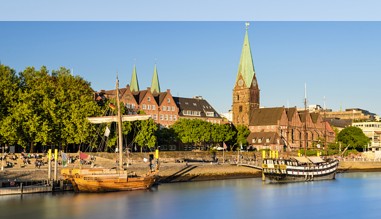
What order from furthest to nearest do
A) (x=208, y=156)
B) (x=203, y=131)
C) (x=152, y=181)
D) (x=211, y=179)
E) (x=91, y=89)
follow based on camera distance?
1. (x=203, y=131)
2. (x=208, y=156)
3. (x=91, y=89)
4. (x=211, y=179)
5. (x=152, y=181)

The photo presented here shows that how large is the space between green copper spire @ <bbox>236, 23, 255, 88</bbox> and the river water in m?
81.3

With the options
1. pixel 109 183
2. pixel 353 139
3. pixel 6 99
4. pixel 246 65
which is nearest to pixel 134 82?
pixel 246 65

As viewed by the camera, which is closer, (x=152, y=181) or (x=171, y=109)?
(x=152, y=181)

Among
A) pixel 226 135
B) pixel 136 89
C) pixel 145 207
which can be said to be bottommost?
pixel 145 207

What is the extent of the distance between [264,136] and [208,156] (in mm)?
37930

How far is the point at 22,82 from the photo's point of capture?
86.0 metres

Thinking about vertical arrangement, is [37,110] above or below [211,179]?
above

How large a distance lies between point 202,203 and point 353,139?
96.8 meters

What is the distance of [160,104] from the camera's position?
132m

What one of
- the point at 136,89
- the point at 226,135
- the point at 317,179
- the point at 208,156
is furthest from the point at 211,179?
the point at 136,89

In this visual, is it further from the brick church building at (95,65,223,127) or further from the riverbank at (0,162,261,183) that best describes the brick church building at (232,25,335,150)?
the riverbank at (0,162,261,183)

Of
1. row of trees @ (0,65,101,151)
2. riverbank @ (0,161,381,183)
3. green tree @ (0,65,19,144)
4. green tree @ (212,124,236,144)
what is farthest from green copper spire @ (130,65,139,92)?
green tree @ (0,65,19,144)

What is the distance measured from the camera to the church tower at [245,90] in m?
152

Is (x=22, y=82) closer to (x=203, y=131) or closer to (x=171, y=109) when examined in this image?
(x=203, y=131)
